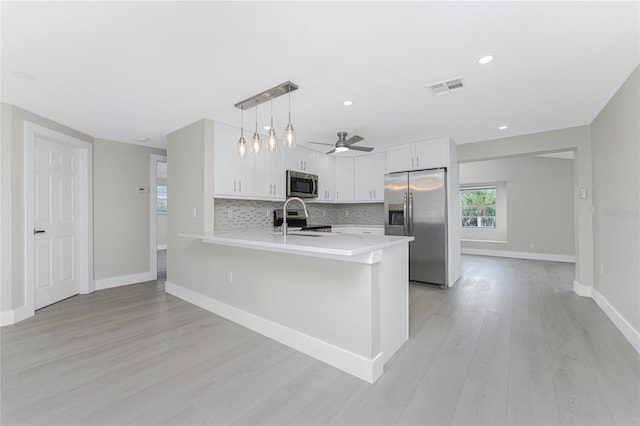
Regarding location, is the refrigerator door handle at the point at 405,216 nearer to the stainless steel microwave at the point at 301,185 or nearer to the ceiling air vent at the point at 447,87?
the stainless steel microwave at the point at 301,185

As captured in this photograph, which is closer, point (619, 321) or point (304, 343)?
point (304, 343)

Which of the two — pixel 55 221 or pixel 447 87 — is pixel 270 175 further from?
pixel 55 221

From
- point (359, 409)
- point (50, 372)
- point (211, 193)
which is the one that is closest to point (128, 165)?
point (211, 193)

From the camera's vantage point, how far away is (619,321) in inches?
107

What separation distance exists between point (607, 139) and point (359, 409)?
12.1ft

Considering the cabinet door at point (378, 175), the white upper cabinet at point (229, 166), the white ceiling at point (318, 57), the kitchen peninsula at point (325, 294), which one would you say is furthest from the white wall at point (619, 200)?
the white upper cabinet at point (229, 166)

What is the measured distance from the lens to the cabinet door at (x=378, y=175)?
5.22 m

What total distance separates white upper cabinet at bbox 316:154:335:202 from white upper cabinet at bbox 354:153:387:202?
1.52ft

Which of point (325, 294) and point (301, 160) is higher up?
point (301, 160)

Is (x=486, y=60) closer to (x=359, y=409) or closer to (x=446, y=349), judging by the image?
(x=446, y=349)

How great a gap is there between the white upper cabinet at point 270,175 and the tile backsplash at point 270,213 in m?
0.41

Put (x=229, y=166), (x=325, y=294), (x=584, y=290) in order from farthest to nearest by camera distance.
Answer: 1. (x=584, y=290)
2. (x=229, y=166)
3. (x=325, y=294)

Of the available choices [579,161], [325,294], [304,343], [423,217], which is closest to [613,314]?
[579,161]

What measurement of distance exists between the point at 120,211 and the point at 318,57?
4.13 meters
